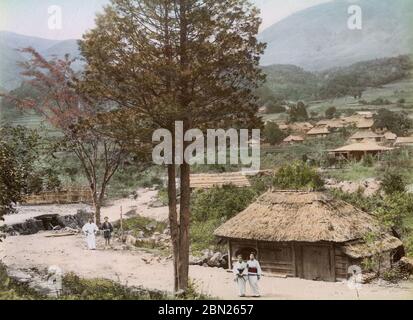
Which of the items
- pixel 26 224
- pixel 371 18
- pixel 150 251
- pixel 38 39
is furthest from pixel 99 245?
pixel 371 18

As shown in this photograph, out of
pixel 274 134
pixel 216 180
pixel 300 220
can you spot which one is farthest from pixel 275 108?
pixel 216 180

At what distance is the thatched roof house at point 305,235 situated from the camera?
671 inches

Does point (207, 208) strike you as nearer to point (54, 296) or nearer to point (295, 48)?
point (295, 48)

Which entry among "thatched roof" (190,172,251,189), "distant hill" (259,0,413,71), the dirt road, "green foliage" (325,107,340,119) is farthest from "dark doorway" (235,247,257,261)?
"distant hill" (259,0,413,71)

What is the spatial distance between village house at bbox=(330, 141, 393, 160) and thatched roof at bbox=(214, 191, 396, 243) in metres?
1.87

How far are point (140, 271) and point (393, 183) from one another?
30.8 ft

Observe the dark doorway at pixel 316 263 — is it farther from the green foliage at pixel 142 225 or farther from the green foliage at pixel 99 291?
the green foliage at pixel 142 225

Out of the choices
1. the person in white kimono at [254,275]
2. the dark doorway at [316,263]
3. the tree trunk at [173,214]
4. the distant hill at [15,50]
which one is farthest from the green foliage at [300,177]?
the distant hill at [15,50]

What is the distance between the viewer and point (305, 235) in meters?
17.4

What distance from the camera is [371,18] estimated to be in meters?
14.5

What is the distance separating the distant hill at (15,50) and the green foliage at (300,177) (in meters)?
9.52

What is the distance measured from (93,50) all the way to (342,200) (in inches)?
477

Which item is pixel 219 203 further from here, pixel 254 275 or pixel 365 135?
pixel 254 275

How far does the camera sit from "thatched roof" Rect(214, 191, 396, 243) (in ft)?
57.0
